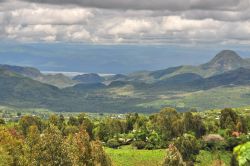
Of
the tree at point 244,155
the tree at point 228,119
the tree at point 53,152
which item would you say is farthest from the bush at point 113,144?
the tree at point 244,155

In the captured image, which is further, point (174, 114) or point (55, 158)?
point (174, 114)

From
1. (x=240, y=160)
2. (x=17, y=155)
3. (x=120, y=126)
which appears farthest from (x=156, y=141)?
(x=240, y=160)

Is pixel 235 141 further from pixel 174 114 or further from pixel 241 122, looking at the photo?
pixel 174 114

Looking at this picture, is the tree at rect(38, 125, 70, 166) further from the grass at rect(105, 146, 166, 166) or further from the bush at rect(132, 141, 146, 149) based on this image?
the bush at rect(132, 141, 146, 149)

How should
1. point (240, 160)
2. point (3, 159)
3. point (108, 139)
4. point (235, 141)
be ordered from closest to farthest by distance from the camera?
point (240, 160), point (3, 159), point (235, 141), point (108, 139)

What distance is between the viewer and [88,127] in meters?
174

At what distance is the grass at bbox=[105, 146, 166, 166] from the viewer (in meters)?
134

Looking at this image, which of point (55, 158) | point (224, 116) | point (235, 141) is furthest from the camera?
point (224, 116)

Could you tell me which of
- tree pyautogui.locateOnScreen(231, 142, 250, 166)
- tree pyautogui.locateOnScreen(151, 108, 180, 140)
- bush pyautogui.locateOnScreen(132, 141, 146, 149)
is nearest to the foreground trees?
tree pyautogui.locateOnScreen(231, 142, 250, 166)

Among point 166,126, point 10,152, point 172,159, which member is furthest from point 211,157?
point 10,152

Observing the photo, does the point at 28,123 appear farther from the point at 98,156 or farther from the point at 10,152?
the point at 98,156

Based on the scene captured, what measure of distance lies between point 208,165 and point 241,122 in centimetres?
4621

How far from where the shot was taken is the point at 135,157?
139875 mm

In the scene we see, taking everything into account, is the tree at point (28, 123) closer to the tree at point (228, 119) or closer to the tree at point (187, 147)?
the tree at point (187, 147)
